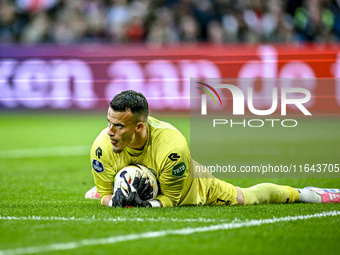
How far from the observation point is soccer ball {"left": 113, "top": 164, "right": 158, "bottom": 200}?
695 cm

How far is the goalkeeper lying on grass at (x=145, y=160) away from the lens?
684cm

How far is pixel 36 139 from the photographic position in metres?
16.3

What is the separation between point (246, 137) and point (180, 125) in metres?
1.83

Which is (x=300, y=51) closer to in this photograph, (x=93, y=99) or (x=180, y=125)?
(x=180, y=125)

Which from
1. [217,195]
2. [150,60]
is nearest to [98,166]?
[217,195]

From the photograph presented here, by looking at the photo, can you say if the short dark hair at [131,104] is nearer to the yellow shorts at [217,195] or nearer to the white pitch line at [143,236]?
the yellow shorts at [217,195]

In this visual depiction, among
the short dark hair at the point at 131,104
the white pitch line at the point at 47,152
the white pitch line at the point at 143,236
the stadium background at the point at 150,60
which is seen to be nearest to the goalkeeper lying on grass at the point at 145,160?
the short dark hair at the point at 131,104

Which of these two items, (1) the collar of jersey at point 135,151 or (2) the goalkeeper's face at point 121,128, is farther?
(1) the collar of jersey at point 135,151

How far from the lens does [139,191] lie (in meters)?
7.04

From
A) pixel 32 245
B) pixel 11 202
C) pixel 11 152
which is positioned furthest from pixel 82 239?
pixel 11 152

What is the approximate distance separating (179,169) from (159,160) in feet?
0.74

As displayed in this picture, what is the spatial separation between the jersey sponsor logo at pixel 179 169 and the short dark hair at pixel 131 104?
0.57 m

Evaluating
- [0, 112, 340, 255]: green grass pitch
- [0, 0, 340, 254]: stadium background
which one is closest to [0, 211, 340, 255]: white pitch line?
[0, 112, 340, 255]: green grass pitch

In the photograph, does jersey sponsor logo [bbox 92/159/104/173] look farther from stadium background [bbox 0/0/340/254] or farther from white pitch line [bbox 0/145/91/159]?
stadium background [bbox 0/0/340/254]
